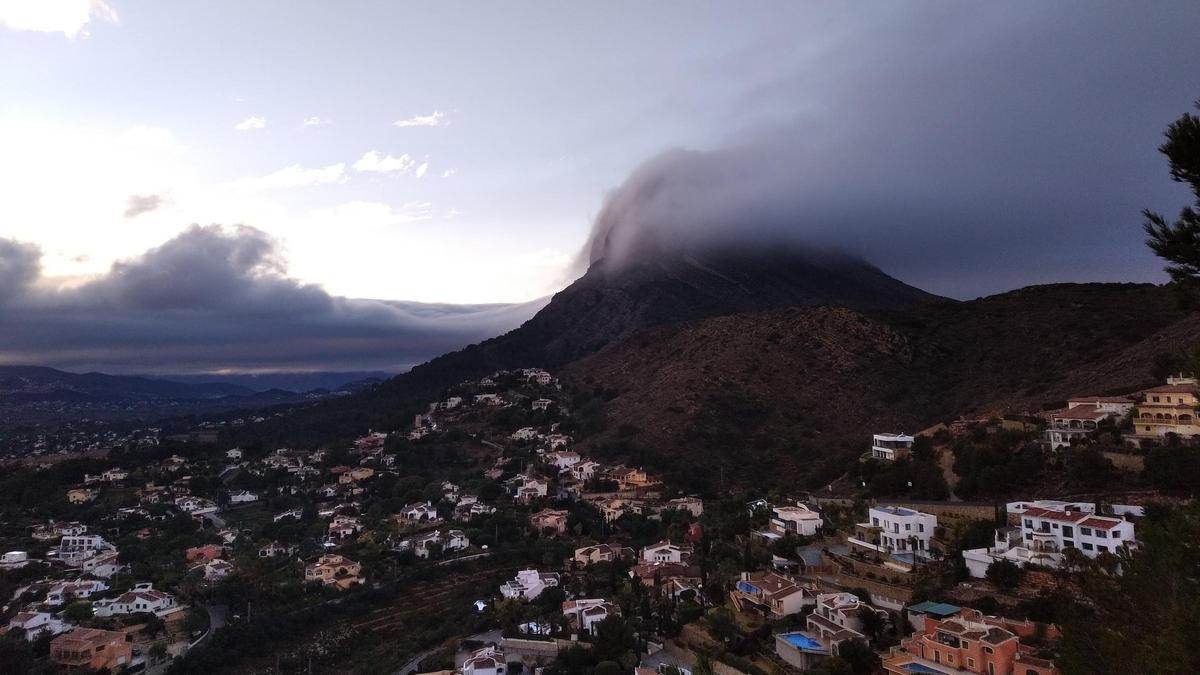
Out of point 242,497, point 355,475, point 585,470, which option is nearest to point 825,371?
point 585,470

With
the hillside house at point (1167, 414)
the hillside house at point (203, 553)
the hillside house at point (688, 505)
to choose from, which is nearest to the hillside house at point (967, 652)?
the hillside house at point (1167, 414)

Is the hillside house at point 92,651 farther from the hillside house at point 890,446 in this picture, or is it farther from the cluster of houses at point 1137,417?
the cluster of houses at point 1137,417

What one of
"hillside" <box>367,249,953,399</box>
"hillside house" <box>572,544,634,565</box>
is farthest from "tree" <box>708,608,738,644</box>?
"hillside" <box>367,249,953,399</box>

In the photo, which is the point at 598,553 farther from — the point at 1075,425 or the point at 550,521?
the point at 1075,425

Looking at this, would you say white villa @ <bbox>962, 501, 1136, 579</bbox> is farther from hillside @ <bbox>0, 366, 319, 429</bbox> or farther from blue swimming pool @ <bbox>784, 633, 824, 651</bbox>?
hillside @ <bbox>0, 366, 319, 429</bbox>

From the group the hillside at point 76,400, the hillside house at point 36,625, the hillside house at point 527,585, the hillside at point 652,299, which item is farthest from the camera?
the hillside at point 76,400

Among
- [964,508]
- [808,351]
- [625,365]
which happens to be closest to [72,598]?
[964,508]
